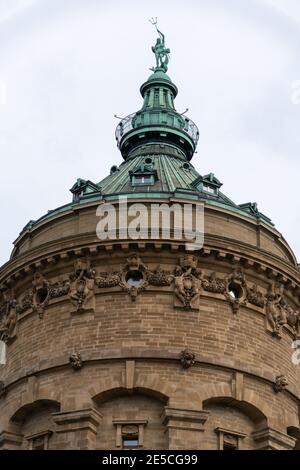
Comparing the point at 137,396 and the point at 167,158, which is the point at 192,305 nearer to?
the point at 137,396

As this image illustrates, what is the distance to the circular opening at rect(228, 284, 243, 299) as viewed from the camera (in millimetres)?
44188

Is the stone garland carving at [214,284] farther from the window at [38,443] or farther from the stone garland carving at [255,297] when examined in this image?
the window at [38,443]

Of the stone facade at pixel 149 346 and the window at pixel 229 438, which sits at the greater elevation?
the stone facade at pixel 149 346

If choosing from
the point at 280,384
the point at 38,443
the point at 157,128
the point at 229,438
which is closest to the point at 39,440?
the point at 38,443

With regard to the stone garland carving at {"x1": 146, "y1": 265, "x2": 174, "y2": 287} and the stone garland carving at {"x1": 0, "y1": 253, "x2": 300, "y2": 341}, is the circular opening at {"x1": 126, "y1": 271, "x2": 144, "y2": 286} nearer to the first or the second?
the stone garland carving at {"x1": 0, "y1": 253, "x2": 300, "y2": 341}

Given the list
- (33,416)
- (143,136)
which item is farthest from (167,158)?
(33,416)

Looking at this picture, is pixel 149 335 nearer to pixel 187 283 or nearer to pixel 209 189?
pixel 187 283

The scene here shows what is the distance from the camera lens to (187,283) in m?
43.3

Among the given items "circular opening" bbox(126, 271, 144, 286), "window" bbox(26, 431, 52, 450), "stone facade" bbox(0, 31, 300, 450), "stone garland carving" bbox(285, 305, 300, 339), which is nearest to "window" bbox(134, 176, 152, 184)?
"stone facade" bbox(0, 31, 300, 450)

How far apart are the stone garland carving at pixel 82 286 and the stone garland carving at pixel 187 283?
326 centimetres

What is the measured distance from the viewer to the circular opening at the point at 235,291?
145 feet

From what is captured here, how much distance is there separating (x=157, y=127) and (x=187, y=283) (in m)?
14.0

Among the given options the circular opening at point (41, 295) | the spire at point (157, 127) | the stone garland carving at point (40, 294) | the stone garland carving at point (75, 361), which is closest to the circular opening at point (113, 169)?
the spire at point (157, 127)
